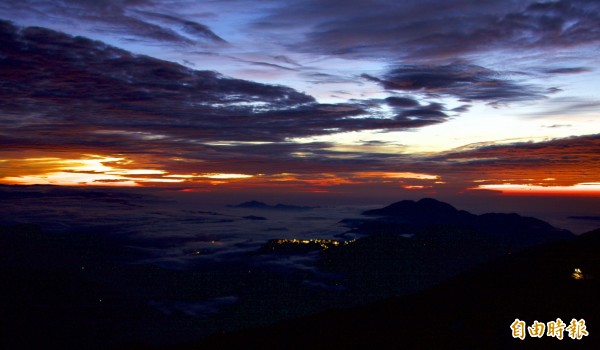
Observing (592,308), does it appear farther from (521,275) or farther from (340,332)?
(521,275)

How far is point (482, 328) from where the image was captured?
2165 inches

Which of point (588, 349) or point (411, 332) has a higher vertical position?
point (588, 349)

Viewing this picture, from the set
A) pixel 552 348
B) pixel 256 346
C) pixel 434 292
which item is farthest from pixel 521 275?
pixel 552 348

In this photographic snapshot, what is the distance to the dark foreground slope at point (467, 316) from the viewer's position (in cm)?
5088

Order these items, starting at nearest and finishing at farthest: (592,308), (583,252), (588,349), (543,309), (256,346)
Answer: (588,349)
(592,308)
(543,309)
(256,346)
(583,252)

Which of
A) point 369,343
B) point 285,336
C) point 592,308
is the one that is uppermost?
point 592,308

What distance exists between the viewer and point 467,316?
67.6 metres

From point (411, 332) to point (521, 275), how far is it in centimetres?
5589

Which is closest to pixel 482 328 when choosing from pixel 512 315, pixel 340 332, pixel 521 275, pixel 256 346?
pixel 512 315

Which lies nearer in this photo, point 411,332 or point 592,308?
point 592,308

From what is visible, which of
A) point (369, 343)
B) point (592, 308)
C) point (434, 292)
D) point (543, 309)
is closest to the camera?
point (592, 308)

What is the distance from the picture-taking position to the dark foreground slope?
5088 centimetres

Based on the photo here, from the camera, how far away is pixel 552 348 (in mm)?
37281

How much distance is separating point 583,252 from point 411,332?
64492 millimetres
